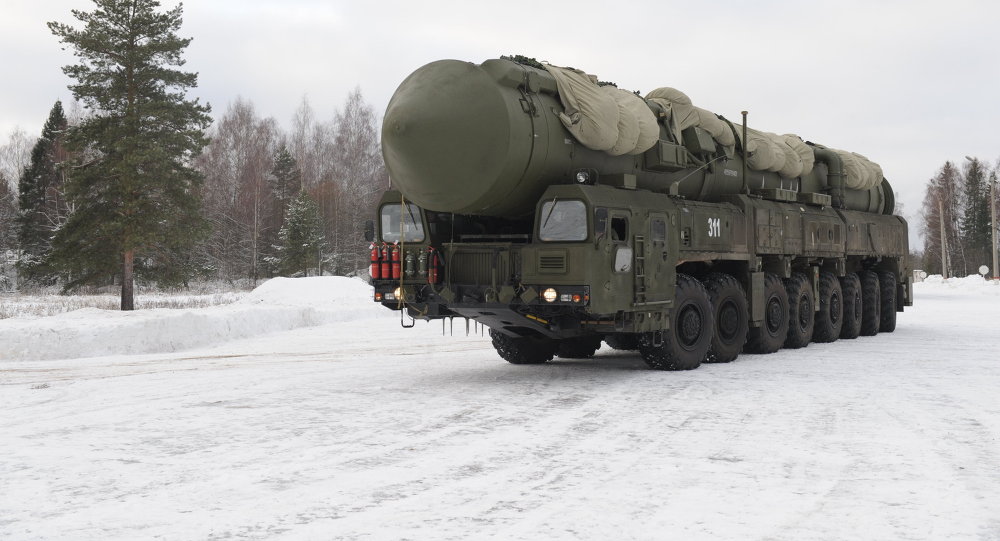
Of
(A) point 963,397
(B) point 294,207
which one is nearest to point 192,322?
(A) point 963,397

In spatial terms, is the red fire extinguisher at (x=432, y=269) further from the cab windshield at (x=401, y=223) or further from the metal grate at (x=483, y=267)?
the cab windshield at (x=401, y=223)

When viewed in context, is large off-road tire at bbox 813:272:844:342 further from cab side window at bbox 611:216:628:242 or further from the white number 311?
cab side window at bbox 611:216:628:242

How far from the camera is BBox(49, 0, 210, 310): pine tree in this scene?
94.8ft

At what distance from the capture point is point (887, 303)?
66.1 feet

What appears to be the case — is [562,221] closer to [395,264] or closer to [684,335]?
[395,264]

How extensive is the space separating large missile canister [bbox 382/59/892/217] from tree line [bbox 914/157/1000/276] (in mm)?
74338

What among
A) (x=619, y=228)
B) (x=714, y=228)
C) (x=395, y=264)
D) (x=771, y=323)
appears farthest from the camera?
(x=771, y=323)

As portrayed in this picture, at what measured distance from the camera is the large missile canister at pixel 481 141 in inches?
401

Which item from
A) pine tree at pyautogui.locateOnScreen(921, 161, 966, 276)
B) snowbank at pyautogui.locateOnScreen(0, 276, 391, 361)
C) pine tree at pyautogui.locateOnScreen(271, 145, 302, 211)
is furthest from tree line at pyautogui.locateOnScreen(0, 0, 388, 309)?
pine tree at pyautogui.locateOnScreen(921, 161, 966, 276)

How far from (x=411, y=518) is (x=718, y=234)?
30.3 ft

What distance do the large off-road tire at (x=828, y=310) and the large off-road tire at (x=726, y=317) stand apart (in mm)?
4082

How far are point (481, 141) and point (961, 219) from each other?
8055 centimetres

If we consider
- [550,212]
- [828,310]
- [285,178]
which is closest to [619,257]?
[550,212]

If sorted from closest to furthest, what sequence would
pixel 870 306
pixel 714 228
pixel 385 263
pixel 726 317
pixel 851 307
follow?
pixel 385 263, pixel 714 228, pixel 726 317, pixel 851 307, pixel 870 306
